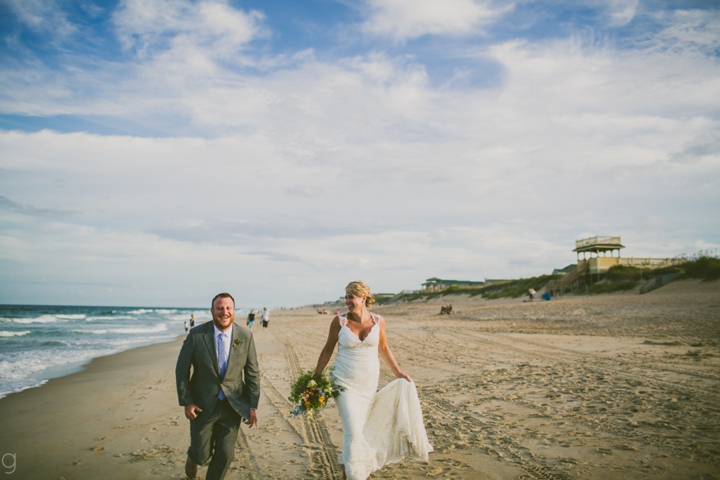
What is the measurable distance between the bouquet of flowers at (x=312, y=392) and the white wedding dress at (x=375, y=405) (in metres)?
0.10

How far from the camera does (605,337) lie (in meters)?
17.0

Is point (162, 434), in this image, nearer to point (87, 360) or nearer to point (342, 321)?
point (342, 321)

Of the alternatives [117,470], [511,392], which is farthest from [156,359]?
[511,392]

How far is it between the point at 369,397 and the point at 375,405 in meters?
0.12

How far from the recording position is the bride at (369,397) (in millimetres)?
4441

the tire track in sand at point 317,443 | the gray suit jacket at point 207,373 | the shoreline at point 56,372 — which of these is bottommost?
the shoreline at point 56,372

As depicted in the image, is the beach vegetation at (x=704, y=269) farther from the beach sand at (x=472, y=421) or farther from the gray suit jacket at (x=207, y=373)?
the gray suit jacket at (x=207, y=373)

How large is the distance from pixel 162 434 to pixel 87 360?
1265 cm

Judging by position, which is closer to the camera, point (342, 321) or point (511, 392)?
point (342, 321)

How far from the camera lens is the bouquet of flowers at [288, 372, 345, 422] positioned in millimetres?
4398

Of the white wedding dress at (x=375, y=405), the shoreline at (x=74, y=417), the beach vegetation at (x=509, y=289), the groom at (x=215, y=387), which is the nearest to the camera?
the groom at (x=215, y=387)

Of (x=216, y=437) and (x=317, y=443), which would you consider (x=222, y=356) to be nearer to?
(x=216, y=437)

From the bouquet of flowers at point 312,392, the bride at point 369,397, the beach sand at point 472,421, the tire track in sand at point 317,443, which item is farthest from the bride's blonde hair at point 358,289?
the beach sand at point 472,421

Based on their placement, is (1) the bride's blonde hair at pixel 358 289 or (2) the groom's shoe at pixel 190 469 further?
(1) the bride's blonde hair at pixel 358 289
